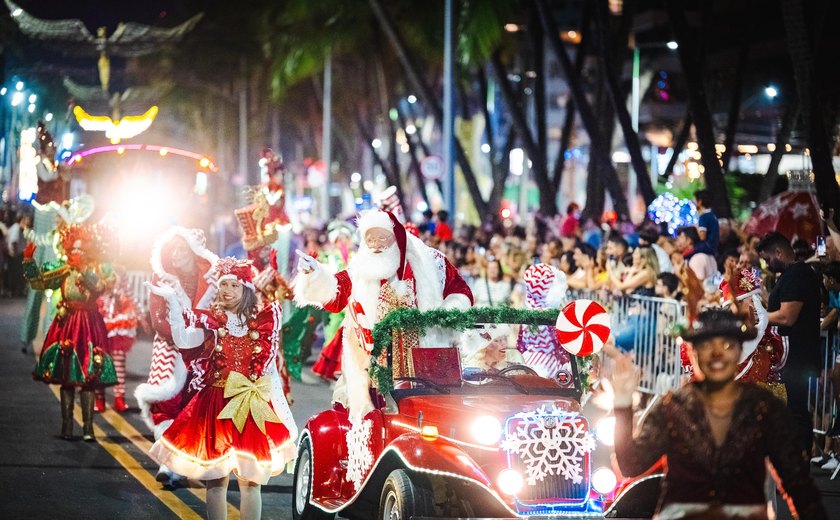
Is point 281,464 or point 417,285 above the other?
point 417,285

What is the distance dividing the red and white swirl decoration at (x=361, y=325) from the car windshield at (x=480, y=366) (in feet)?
2.17

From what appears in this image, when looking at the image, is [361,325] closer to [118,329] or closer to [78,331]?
[78,331]

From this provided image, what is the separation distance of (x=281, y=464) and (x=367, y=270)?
162 cm

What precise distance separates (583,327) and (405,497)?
1.37 metres

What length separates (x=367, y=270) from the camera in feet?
29.8

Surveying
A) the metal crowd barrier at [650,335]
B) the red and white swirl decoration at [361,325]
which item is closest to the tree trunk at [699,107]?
the metal crowd barrier at [650,335]

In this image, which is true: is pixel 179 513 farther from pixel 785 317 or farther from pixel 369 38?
pixel 369 38

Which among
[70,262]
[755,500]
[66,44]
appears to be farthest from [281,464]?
[66,44]

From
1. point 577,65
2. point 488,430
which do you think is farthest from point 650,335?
point 577,65

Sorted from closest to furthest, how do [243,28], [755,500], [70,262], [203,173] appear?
[755,500]
[70,262]
[203,173]
[243,28]

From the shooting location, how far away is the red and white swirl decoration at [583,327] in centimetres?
752

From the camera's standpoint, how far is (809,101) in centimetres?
1633

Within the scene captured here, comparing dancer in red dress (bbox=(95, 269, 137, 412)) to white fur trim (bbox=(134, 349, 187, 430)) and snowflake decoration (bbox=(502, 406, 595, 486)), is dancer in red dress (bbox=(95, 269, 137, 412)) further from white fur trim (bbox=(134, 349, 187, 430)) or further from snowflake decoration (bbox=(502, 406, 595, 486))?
snowflake decoration (bbox=(502, 406, 595, 486))

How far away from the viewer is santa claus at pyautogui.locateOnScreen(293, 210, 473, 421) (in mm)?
8914
